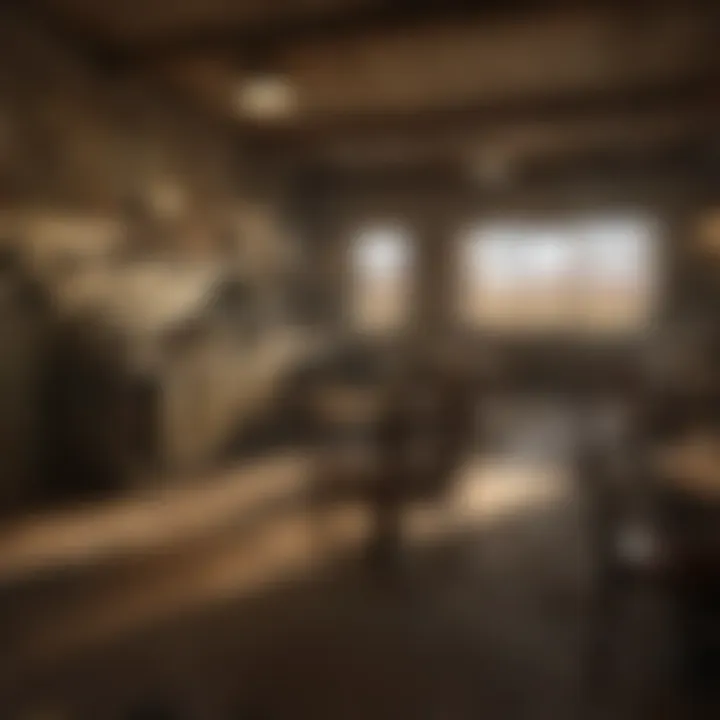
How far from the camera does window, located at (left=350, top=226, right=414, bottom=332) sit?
0.63 m

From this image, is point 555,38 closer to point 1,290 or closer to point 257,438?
point 257,438

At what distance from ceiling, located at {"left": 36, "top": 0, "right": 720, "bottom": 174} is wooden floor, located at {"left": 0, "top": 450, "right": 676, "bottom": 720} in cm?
32

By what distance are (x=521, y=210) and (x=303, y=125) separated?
0.23 m

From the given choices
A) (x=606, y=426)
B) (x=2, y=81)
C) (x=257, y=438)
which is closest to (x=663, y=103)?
(x=606, y=426)

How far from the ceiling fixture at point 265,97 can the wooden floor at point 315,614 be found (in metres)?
0.35

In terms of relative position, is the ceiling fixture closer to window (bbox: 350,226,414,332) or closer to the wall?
the wall

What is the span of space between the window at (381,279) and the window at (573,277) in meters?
0.07

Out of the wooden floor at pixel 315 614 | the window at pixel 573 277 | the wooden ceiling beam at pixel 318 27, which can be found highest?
the wooden ceiling beam at pixel 318 27

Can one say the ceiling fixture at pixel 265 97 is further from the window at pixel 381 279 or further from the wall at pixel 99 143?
the window at pixel 381 279

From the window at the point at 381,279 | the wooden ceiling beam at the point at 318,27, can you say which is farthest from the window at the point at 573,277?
the wooden ceiling beam at the point at 318,27

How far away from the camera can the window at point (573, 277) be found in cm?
60

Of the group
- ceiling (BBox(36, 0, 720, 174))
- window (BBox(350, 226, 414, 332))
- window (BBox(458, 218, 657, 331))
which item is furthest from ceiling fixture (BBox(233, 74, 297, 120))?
window (BBox(458, 218, 657, 331))

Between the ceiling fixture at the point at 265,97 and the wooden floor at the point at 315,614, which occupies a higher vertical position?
the ceiling fixture at the point at 265,97

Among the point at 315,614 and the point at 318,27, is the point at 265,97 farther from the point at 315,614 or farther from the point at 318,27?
the point at 315,614
